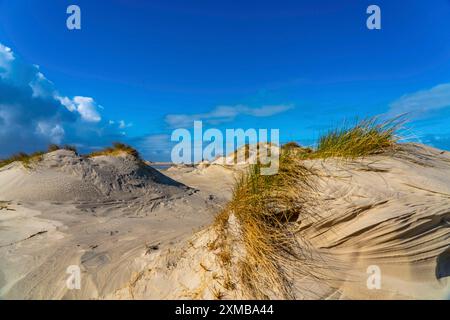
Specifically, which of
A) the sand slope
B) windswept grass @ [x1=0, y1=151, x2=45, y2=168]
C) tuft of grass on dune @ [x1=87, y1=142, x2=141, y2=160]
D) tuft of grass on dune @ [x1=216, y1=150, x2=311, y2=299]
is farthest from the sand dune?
tuft of grass on dune @ [x1=87, y1=142, x2=141, y2=160]

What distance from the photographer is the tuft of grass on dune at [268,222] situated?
298 centimetres

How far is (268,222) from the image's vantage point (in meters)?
3.55

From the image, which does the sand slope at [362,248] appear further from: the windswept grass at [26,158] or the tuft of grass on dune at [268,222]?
the windswept grass at [26,158]

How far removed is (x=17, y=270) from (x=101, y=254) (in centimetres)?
109

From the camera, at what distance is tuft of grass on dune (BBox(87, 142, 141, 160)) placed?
12656 millimetres

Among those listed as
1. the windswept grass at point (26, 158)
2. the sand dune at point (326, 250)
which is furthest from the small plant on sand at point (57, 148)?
the sand dune at point (326, 250)

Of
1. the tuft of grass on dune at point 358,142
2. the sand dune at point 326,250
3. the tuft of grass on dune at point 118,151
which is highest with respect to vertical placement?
the tuft of grass on dune at point 118,151

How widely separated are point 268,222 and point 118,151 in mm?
10470

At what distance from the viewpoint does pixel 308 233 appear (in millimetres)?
3469

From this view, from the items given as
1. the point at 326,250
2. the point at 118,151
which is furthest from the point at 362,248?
the point at 118,151

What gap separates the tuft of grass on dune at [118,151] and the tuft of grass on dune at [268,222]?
30.4 ft

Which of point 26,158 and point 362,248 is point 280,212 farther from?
point 26,158

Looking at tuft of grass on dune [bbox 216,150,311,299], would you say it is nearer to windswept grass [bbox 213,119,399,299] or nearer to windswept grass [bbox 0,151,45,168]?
windswept grass [bbox 213,119,399,299]
